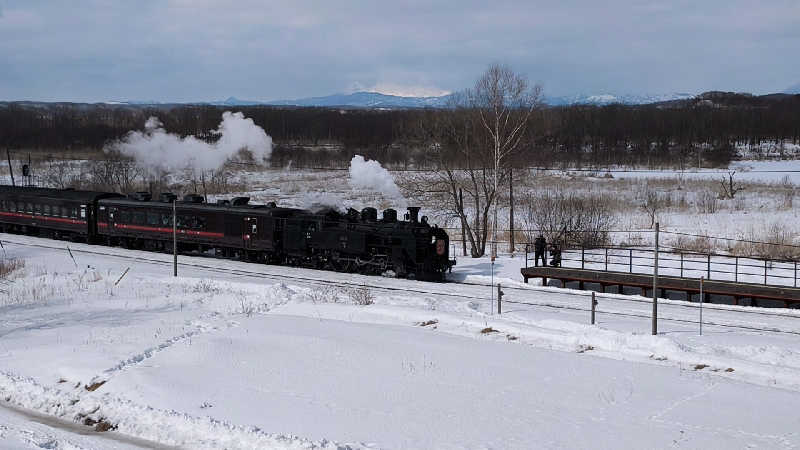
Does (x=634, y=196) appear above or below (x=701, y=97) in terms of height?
below

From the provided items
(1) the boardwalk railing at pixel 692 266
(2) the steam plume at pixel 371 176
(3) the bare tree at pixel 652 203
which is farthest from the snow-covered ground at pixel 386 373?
(3) the bare tree at pixel 652 203

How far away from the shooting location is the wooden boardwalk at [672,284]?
23.5 m

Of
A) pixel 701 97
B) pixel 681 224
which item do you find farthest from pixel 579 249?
pixel 701 97

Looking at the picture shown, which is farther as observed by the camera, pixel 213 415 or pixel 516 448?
pixel 213 415

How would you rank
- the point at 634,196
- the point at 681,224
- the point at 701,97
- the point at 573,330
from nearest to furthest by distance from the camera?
the point at 573,330, the point at 681,224, the point at 634,196, the point at 701,97

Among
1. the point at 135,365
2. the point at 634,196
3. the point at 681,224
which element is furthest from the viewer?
the point at 634,196

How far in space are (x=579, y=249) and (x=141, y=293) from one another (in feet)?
67.8

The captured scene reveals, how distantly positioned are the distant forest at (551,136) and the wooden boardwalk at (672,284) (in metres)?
41.6

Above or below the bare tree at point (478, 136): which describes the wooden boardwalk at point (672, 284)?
below

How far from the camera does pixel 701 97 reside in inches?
6122

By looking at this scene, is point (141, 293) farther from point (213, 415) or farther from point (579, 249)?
point (579, 249)

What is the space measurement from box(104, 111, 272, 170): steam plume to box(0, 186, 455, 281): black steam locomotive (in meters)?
5.97

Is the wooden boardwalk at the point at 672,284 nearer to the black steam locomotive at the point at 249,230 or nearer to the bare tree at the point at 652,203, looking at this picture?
the black steam locomotive at the point at 249,230

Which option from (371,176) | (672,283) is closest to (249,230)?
(371,176)
